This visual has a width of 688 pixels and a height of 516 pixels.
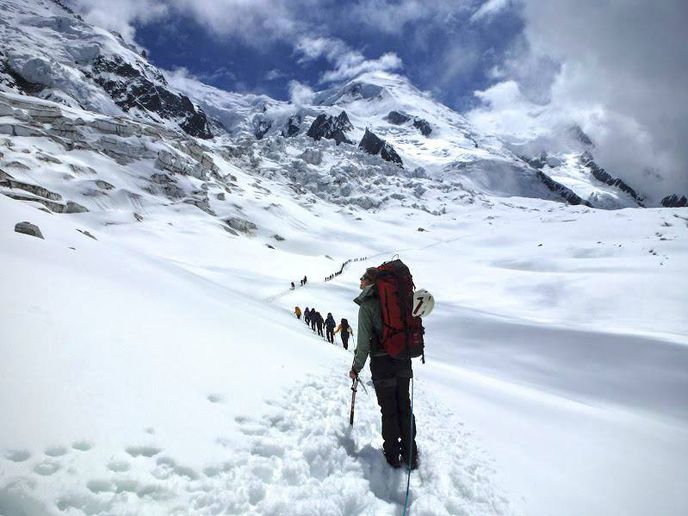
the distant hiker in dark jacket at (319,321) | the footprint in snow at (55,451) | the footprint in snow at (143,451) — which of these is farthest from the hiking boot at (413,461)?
the distant hiker in dark jacket at (319,321)

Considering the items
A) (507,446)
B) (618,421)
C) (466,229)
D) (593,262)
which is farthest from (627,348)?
(466,229)

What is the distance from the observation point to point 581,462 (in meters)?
6.16

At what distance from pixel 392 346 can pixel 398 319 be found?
339mm

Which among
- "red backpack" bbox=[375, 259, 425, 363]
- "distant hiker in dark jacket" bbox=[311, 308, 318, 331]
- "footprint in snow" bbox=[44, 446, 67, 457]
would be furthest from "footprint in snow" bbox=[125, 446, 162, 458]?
"distant hiker in dark jacket" bbox=[311, 308, 318, 331]

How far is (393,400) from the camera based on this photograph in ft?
16.3

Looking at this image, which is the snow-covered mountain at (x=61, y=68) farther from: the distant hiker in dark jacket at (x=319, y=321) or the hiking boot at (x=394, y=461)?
the hiking boot at (x=394, y=461)

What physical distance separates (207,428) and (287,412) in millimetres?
1396

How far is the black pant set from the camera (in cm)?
492

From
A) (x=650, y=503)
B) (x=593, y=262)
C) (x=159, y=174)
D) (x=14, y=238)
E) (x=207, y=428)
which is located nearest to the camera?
(x=207, y=428)

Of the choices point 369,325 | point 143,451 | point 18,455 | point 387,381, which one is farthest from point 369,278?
point 18,455

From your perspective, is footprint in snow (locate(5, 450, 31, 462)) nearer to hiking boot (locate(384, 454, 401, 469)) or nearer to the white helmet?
hiking boot (locate(384, 454, 401, 469))

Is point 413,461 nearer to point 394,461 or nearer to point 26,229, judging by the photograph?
point 394,461

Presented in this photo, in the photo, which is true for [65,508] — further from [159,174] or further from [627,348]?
[159,174]

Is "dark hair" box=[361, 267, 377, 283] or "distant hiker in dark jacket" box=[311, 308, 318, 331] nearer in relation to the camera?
"dark hair" box=[361, 267, 377, 283]
